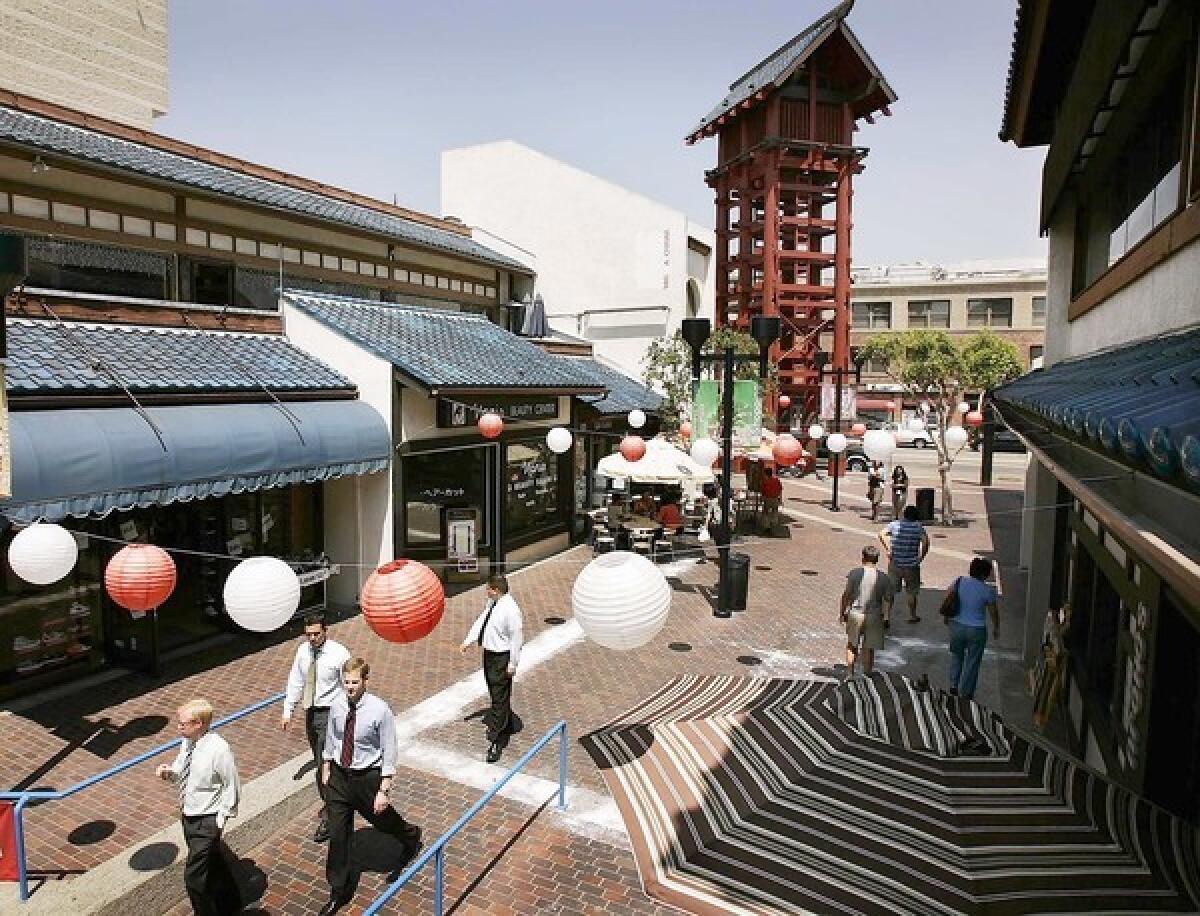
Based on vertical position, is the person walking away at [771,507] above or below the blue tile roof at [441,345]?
below

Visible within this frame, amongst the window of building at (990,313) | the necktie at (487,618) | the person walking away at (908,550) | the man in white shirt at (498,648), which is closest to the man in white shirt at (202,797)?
the man in white shirt at (498,648)

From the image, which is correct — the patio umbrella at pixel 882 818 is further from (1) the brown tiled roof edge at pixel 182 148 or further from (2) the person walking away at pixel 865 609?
(1) the brown tiled roof edge at pixel 182 148

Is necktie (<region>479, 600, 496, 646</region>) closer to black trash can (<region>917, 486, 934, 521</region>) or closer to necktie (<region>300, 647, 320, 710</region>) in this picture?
necktie (<region>300, 647, 320, 710</region>)

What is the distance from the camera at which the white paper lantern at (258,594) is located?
296 inches

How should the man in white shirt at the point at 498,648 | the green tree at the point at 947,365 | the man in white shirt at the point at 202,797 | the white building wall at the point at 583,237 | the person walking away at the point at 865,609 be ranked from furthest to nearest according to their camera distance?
the green tree at the point at 947,365, the white building wall at the point at 583,237, the person walking away at the point at 865,609, the man in white shirt at the point at 498,648, the man in white shirt at the point at 202,797

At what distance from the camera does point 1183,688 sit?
6.15 metres

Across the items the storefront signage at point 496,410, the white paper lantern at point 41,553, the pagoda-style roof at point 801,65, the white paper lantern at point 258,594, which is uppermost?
the pagoda-style roof at point 801,65

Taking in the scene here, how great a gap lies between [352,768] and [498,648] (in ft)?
8.81

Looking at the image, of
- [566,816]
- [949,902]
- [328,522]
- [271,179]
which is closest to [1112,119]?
[949,902]

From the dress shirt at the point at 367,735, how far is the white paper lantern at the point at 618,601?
5.58ft

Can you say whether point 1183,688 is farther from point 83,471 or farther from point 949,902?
point 83,471

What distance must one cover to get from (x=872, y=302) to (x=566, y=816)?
58.5 metres

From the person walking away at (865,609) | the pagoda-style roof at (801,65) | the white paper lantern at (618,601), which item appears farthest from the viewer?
the pagoda-style roof at (801,65)

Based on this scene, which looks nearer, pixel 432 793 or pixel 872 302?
pixel 432 793
